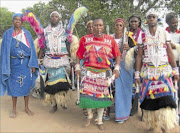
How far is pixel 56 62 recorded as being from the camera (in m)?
4.32

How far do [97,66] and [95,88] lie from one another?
1.42 ft

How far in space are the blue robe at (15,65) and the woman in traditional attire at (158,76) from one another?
2.52 meters

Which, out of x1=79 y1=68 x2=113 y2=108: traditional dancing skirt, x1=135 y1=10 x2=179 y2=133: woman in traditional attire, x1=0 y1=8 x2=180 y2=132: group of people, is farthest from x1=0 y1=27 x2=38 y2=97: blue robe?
x1=135 y1=10 x2=179 y2=133: woman in traditional attire

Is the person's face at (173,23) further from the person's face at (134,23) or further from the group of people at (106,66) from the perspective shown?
the person's face at (134,23)

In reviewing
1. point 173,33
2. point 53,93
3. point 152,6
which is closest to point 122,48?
point 173,33

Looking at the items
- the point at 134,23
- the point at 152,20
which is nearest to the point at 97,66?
the point at 152,20

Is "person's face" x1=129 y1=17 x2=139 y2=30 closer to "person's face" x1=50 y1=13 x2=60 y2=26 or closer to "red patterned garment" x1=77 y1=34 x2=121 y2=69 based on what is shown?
"red patterned garment" x1=77 y1=34 x2=121 y2=69

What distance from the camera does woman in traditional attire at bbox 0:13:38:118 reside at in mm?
4090

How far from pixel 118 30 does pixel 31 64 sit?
2.05 metres

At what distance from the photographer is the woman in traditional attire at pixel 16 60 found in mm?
4090

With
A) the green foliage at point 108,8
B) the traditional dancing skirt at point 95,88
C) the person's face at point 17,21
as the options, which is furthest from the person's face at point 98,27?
the green foliage at point 108,8

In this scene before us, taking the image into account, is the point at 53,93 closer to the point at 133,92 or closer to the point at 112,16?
the point at 133,92

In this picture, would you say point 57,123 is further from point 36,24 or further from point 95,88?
point 36,24

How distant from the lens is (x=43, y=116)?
4.35m
